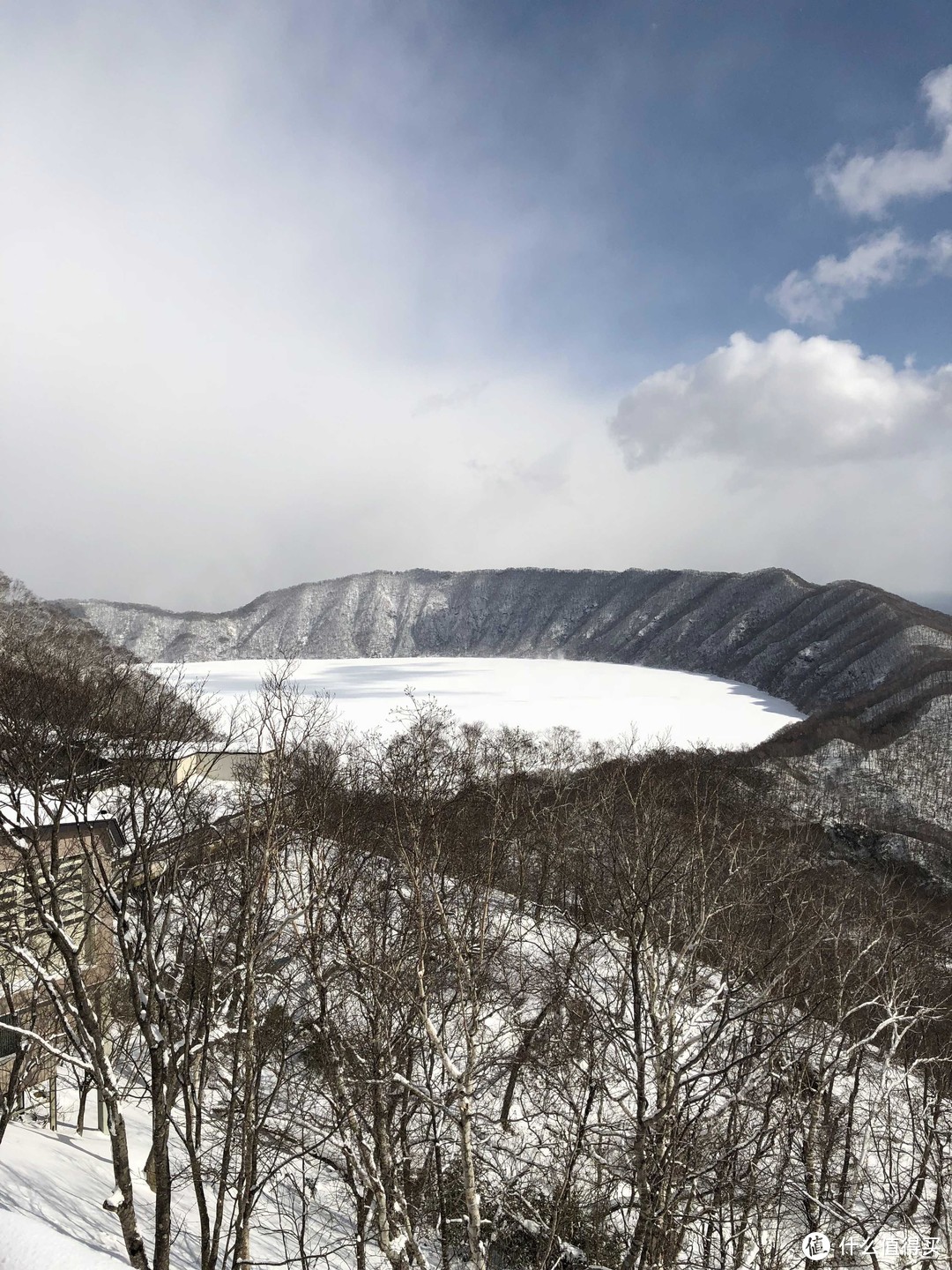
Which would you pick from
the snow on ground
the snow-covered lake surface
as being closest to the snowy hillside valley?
the snow on ground

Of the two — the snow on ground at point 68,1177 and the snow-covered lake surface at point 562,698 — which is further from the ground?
the snow-covered lake surface at point 562,698

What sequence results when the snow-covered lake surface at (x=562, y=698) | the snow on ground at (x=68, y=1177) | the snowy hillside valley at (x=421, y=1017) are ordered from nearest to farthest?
the snowy hillside valley at (x=421, y=1017), the snow on ground at (x=68, y=1177), the snow-covered lake surface at (x=562, y=698)

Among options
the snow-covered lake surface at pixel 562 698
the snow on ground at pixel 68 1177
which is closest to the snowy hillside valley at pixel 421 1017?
the snow on ground at pixel 68 1177

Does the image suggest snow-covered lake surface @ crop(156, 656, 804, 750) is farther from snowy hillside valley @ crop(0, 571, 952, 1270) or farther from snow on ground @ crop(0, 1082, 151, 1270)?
snow on ground @ crop(0, 1082, 151, 1270)

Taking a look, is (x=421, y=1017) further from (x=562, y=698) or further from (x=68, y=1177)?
(x=562, y=698)

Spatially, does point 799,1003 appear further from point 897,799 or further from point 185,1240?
point 897,799

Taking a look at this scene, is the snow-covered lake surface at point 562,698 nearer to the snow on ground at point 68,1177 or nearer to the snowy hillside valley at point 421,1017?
the snowy hillside valley at point 421,1017

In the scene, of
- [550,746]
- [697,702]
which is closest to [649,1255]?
[550,746]
